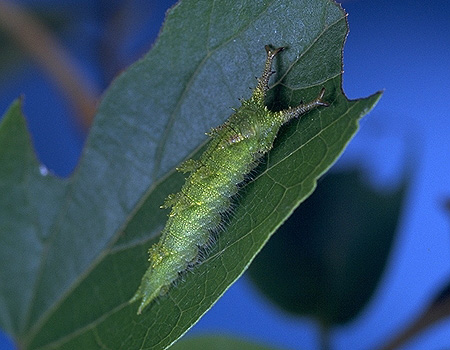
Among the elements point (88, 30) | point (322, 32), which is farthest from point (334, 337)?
point (88, 30)

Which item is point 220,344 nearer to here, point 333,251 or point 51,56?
point 333,251

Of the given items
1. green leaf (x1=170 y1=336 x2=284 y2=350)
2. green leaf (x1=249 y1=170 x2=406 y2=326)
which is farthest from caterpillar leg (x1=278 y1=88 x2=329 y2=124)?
green leaf (x1=249 y1=170 x2=406 y2=326)

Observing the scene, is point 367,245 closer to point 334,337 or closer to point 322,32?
point 334,337

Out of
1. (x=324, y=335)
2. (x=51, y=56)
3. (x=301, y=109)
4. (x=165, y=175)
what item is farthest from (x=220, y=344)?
(x=51, y=56)

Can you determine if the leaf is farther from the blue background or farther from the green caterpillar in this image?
the blue background


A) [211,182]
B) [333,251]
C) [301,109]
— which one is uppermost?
[333,251]

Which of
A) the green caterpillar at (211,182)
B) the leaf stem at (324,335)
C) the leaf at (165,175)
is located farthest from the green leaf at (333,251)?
the green caterpillar at (211,182)
